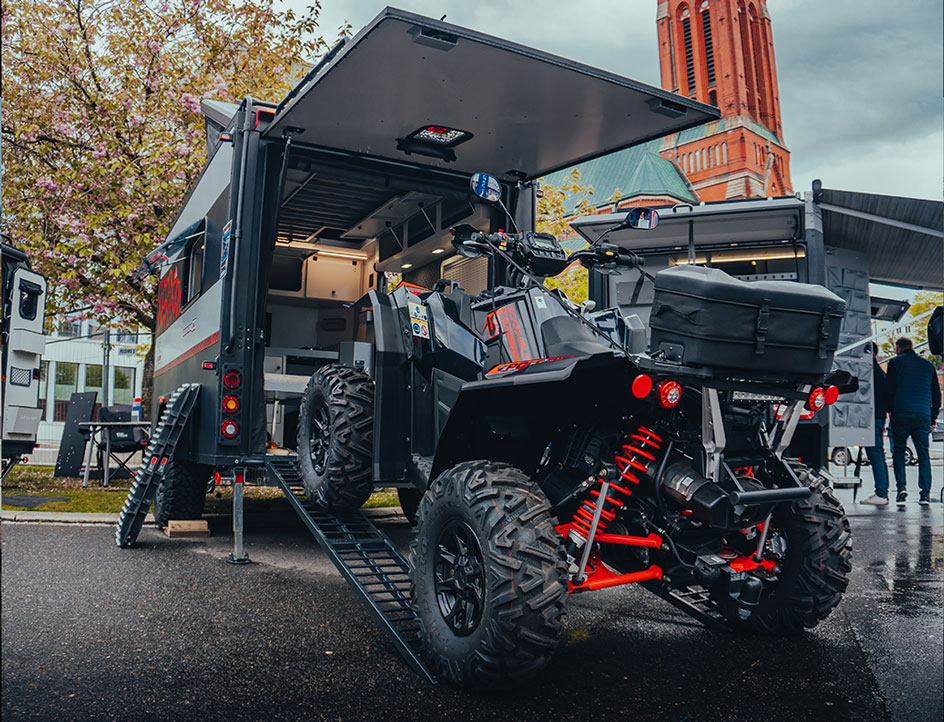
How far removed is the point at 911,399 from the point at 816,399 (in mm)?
6757

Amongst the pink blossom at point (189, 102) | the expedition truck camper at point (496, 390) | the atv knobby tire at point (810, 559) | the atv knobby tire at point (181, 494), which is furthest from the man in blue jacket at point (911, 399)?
the pink blossom at point (189, 102)

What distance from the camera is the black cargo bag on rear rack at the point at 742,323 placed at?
283 centimetres

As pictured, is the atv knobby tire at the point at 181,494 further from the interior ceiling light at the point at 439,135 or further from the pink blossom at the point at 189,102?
the pink blossom at the point at 189,102

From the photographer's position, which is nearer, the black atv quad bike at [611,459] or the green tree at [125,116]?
the black atv quad bike at [611,459]

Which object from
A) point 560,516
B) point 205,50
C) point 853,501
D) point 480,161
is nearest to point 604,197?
point 205,50

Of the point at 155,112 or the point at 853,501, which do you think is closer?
the point at 853,501

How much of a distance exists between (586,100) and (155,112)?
9992mm

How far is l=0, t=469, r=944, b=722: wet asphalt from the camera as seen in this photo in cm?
287

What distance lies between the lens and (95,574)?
5184 millimetres

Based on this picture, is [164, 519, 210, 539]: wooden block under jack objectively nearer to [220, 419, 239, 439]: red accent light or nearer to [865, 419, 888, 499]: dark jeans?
[220, 419, 239, 439]: red accent light

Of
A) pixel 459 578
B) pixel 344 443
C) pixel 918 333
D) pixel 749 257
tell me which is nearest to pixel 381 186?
pixel 344 443

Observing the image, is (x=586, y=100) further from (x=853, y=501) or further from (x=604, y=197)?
(x=604, y=197)

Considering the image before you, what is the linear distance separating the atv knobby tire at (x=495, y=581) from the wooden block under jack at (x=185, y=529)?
4.32 metres

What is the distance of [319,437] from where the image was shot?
491 centimetres
